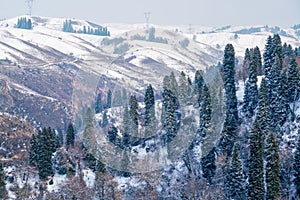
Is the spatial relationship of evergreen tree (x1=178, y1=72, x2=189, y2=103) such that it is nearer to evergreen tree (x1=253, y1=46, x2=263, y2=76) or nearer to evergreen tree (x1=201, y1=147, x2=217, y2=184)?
evergreen tree (x1=201, y1=147, x2=217, y2=184)

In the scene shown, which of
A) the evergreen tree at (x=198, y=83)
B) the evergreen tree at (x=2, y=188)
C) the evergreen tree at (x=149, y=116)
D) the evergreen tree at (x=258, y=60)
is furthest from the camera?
the evergreen tree at (x=258, y=60)

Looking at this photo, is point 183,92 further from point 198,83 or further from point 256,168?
point 256,168

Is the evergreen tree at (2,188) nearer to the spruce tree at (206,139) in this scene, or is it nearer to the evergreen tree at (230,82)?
the spruce tree at (206,139)

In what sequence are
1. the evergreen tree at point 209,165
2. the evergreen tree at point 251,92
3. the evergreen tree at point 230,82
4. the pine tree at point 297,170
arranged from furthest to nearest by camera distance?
the evergreen tree at point 230,82
the evergreen tree at point 251,92
the evergreen tree at point 209,165
the pine tree at point 297,170

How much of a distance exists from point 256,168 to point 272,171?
9.41 feet

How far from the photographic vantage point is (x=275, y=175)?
66.9m

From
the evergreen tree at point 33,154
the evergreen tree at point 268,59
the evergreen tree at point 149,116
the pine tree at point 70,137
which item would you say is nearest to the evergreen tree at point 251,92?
the evergreen tree at point 268,59

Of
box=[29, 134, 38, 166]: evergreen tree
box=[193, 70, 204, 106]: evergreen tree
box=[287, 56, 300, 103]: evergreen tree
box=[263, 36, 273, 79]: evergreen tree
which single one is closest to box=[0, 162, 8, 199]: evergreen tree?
box=[29, 134, 38, 166]: evergreen tree

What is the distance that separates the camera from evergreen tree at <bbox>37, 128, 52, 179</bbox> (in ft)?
277

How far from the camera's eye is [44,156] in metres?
85.5

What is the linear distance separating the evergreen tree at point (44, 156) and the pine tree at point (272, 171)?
4409 cm

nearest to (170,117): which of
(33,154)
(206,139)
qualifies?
(206,139)

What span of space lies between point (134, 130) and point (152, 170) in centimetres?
1093

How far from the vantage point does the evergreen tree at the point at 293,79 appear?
272ft
